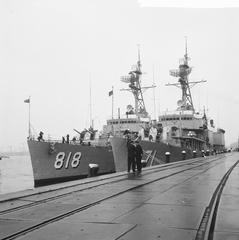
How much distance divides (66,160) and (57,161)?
0.99 meters

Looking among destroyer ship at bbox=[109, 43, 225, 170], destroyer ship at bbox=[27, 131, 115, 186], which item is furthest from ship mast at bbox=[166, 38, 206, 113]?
destroyer ship at bbox=[27, 131, 115, 186]

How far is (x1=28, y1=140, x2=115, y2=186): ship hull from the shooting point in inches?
1043

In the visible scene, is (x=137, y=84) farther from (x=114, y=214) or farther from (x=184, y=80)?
(x=114, y=214)

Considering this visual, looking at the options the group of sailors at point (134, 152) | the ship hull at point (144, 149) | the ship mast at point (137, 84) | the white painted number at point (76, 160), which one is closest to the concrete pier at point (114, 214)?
the group of sailors at point (134, 152)

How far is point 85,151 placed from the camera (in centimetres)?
3053

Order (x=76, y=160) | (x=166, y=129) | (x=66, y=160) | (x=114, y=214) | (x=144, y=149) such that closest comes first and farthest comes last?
(x=114, y=214), (x=66, y=160), (x=76, y=160), (x=144, y=149), (x=166, y=129)

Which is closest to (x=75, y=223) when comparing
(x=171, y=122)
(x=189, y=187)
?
(x=189, y=187)

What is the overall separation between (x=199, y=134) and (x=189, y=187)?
3579 cm

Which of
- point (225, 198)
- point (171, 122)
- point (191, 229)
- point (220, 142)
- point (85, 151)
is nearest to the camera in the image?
point (191, 229)

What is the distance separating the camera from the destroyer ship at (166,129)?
111 feet

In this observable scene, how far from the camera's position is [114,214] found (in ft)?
23.7

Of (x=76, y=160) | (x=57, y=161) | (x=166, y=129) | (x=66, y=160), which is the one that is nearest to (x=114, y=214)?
(x=57, y=161)

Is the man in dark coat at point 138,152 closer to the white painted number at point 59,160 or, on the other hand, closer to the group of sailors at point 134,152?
the group of sailors at point 134,152

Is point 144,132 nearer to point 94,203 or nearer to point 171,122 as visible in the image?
point 171,122
